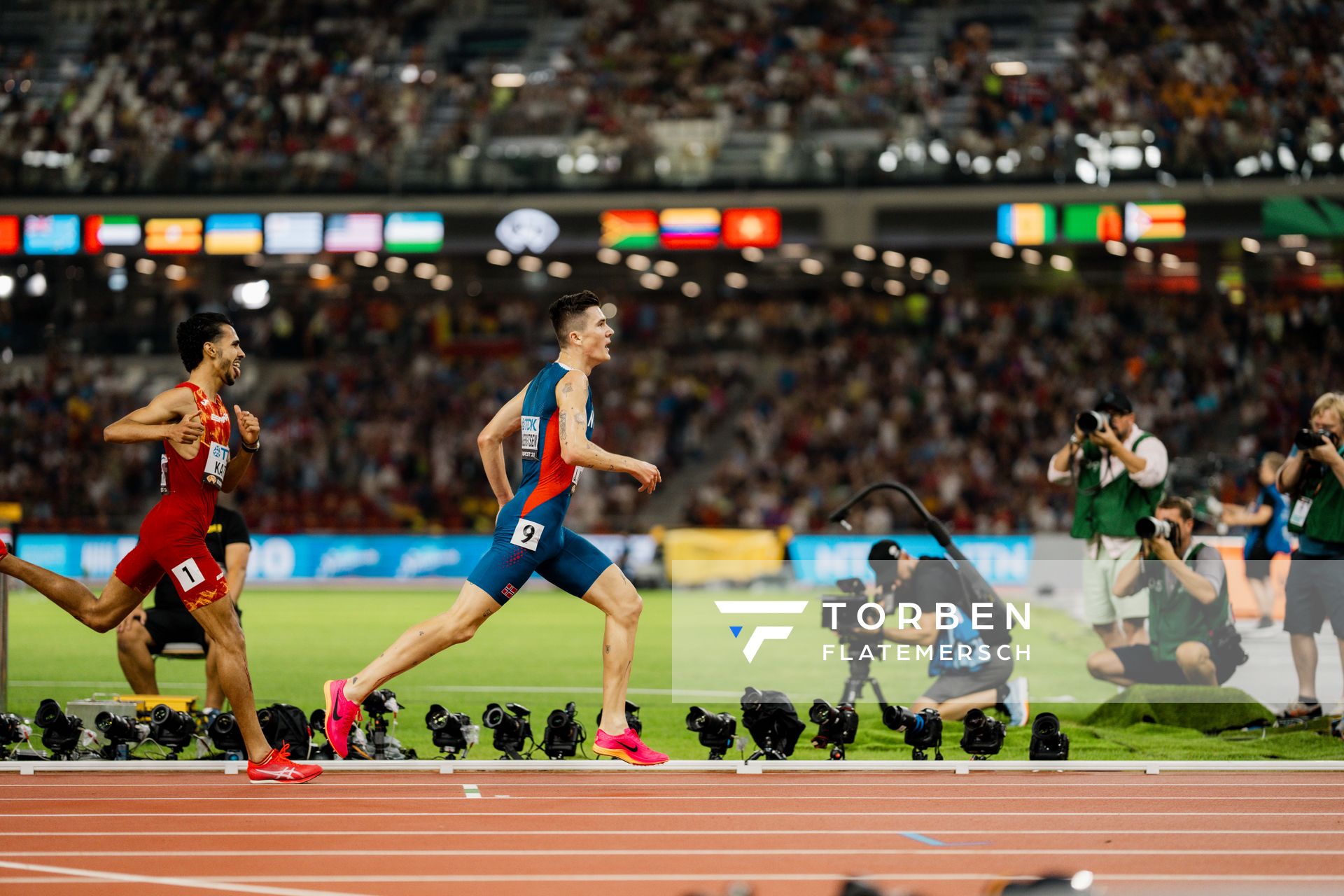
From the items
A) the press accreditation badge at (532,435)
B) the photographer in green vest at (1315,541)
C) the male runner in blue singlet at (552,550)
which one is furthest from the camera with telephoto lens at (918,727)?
the photographer in green vest at (1315,541)

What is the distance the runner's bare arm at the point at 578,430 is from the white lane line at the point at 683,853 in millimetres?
1749

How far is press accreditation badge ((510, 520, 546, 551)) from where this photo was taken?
7.40m

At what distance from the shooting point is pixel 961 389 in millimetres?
31500

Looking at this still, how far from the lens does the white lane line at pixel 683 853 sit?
228 inches

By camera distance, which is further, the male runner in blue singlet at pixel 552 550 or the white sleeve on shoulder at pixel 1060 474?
the white sleeve on shoulder at pixel 1060 474

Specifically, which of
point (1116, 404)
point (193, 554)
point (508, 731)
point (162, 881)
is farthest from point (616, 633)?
point (1116, 404)

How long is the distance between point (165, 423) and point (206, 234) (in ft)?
85.3

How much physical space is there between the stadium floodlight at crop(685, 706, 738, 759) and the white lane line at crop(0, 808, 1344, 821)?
1388 mm

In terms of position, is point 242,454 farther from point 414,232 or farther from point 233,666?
point 414,232

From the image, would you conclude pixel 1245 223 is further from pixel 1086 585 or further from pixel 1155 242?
pixel 1086 585

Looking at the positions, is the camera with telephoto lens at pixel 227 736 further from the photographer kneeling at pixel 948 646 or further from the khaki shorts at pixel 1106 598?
the khaki shorts at pixel 1106 598

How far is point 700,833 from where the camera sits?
20.5ft

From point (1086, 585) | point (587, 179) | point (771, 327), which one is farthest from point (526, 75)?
point (1086, 585)
